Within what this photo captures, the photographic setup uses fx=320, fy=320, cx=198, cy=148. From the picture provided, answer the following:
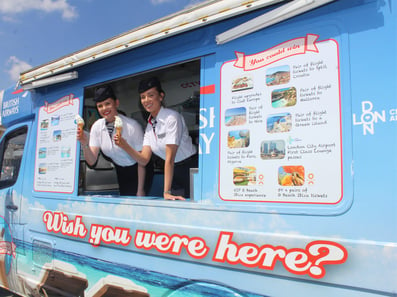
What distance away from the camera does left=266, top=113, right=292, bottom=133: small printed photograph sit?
175 cm

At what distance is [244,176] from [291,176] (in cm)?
28

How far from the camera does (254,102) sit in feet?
6.17

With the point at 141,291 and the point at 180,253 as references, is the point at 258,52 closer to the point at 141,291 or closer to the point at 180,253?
the point at 180,253

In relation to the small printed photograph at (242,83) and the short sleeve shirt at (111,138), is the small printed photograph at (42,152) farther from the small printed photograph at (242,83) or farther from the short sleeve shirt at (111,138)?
the small printed photograph at (242,83)

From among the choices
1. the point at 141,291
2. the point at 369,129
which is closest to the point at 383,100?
the point at 369,129

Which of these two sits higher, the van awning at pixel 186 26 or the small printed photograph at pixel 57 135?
the van awning at pixel 186 26

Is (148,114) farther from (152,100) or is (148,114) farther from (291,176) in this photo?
(291,176)

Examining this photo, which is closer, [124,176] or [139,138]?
[139,138]

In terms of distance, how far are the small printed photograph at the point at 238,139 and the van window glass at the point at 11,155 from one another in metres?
2.59

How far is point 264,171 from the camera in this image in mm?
1791

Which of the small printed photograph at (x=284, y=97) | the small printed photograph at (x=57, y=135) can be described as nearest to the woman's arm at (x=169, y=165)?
the small printed photograph at (x=284, y=97)

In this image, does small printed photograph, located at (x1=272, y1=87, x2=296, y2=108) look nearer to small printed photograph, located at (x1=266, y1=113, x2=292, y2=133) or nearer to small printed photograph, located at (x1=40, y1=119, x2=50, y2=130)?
small printed photograph, located at (x1=266, y1=113, x2=292, y2=133)

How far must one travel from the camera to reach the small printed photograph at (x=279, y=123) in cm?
175

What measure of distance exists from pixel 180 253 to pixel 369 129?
50.8 inches
